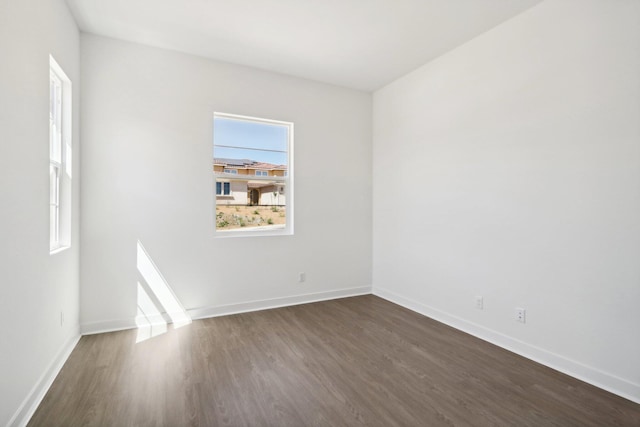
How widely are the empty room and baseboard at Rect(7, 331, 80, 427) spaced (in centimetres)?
2

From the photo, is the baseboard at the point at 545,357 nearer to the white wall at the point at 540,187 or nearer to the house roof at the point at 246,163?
the white wall at the point at 540,187

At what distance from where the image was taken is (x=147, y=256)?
3287 millimetres

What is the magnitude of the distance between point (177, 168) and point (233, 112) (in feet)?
2.99

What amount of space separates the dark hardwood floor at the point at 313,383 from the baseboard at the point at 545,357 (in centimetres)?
8

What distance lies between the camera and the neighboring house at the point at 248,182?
12.2 ft

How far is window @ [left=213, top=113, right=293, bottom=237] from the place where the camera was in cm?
371

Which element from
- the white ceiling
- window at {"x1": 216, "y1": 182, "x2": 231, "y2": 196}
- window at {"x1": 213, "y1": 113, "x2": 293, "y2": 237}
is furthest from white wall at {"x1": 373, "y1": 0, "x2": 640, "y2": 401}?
window at {"x1": 216, "y1": 182, "x2": 231, "y2": 196}

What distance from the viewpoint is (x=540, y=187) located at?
8.49ft

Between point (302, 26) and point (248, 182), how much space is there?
1.80 metres

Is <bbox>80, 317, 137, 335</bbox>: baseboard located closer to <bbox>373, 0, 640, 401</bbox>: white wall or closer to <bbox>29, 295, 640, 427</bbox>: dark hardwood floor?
<bbox>29, 295, 640, 427</bbox>: dark hardwood floor

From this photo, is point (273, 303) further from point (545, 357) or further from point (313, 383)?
point (545, 357)

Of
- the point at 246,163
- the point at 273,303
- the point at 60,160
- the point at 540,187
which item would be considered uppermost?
the point at 246,163

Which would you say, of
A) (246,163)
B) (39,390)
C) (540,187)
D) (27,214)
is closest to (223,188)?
(246,163)

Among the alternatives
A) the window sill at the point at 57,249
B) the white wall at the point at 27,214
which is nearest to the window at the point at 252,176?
the window sill at the point at 57,249
